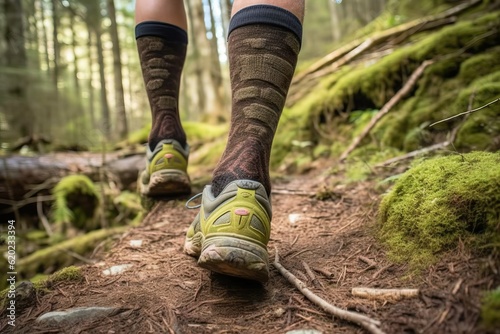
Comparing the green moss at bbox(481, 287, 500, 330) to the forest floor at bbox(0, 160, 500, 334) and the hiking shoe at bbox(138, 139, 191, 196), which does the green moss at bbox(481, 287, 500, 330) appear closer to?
the forest floor at bbox(0, 160, 500, 334)

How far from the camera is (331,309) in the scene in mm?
975

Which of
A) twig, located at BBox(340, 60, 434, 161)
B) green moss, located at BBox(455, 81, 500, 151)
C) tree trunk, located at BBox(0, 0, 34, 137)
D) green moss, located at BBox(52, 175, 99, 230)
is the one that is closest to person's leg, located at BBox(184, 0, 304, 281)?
green moss, located at BBox(455, 81, 500, 151)

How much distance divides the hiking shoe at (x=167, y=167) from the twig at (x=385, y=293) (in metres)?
1.44

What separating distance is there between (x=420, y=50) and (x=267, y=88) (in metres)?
2.72

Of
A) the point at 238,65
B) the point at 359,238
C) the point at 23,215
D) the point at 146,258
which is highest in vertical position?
the point at 238,65

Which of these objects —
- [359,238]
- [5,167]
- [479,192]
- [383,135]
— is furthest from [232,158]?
[5,167]

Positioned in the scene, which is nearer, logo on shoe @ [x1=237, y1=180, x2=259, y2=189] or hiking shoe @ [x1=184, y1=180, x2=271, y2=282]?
hiking shoe @ [x1=184, y1=180, x2=271, y2=282]

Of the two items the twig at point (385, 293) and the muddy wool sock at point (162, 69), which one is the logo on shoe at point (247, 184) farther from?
the muddy wool sock at point (162, 69)

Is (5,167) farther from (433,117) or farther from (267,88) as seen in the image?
(433,117)

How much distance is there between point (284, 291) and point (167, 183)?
125cm

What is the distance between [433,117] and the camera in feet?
8.95

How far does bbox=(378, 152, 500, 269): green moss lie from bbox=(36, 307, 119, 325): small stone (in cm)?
108

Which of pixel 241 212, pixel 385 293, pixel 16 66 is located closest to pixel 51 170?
pixel 241 212

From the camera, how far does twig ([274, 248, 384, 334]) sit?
2.76ft
